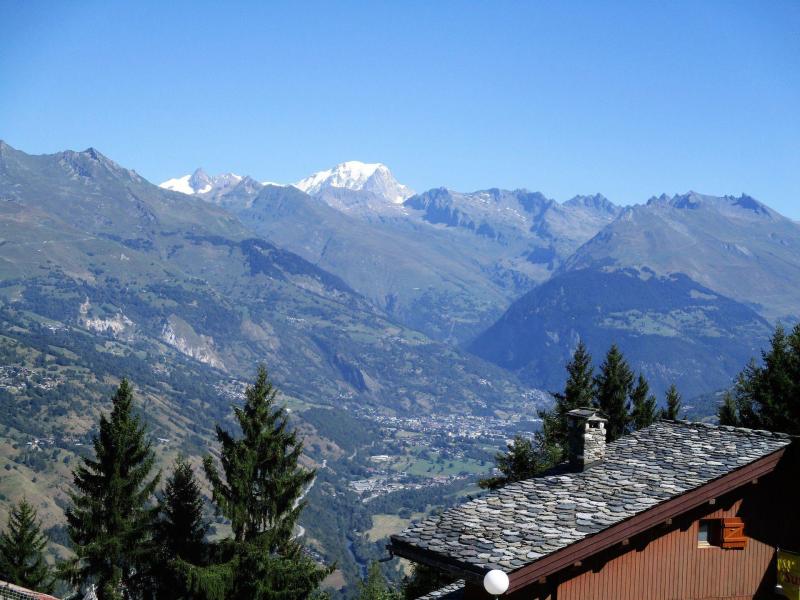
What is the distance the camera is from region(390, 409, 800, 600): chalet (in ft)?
58.2

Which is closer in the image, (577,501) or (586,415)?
(577,501)

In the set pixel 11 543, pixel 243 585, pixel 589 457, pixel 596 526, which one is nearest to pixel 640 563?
pixel 596 526

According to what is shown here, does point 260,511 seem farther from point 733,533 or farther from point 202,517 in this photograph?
point 733,533

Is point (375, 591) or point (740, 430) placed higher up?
point (740, 430)

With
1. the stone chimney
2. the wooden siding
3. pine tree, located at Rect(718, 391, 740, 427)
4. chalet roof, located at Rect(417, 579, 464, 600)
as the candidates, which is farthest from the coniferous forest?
the wooden siding

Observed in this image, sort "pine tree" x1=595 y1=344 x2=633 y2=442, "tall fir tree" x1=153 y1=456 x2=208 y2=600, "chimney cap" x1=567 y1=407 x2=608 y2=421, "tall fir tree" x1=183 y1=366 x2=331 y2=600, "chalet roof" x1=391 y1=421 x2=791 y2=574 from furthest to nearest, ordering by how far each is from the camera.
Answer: "pine tree" x1=595 y1=344 x2=633 y2=442 < "tall fir tree" x1=153 y1=456 x2=208 y2=600 < "tall fir tree" x1=183 y1=366 x2=331 y2=600 < "chimney cap" x1=567 y1=407 x2=608 y2=421 < "chalet roof" x1=391 y1=421 x2=791 y2=574

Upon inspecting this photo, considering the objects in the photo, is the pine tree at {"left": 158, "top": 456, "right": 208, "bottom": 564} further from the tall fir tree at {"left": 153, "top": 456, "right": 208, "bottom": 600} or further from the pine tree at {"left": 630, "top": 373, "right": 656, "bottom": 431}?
the pine tree at {"left": 630, "top": 373, "right": 656, "bottom": 431}

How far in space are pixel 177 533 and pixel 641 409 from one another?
114 ft

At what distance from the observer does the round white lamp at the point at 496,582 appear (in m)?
15.3

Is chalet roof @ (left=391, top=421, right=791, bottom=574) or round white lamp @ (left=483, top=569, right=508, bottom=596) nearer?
round white lamp @ (left=483, top=569, right=508, bottom=596)

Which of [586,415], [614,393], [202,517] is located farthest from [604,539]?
[614,393]

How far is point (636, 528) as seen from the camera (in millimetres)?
18281

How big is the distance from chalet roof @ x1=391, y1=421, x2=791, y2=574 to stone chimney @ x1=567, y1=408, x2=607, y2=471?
24 cm

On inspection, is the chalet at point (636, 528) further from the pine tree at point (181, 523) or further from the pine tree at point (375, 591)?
the pine tree at point (375, 591)
